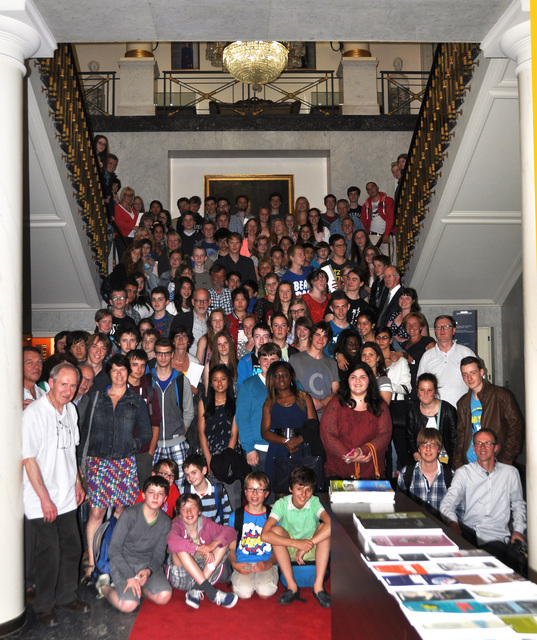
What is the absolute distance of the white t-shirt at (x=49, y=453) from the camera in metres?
4.59

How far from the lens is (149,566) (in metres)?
4.99

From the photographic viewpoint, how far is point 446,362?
6426 millimetres

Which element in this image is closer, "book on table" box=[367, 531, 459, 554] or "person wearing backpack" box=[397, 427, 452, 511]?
"book on table" box=[367, 531, 459, 554]

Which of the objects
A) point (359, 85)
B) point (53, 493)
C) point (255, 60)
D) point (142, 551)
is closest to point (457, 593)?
point (53, 493)

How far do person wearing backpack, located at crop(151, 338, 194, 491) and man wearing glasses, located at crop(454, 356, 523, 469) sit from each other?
2195 millimetres

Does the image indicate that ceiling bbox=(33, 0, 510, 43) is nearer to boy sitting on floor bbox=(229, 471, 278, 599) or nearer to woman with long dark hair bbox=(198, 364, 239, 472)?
woman with long dark hair bbox=(198, 364, 239, 472)

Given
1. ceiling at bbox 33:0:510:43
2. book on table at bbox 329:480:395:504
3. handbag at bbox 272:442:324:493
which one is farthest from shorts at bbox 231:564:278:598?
ceiling at bbox 33:0:510:43

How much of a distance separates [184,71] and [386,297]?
983 cm

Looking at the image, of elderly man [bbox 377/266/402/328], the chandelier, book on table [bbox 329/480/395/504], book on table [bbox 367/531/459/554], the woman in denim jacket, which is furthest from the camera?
the chandelier

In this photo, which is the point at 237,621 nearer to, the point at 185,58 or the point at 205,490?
the point at 205,490

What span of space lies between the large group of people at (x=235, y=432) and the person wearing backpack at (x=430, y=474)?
0.01 metres

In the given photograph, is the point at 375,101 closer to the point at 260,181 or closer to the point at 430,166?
the point at 260,181

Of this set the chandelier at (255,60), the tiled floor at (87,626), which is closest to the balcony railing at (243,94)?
the chandelier at (255,60)

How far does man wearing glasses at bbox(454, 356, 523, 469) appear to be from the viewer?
5672 millimetres
